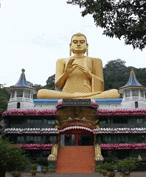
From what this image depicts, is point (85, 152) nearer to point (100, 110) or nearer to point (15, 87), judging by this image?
point (100, 110)

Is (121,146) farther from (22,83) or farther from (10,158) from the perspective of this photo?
(10,158)

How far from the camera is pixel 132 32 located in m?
9.40

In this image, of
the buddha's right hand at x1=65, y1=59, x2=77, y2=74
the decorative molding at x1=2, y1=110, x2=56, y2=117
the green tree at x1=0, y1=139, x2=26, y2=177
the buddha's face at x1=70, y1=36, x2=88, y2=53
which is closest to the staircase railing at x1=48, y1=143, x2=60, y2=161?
the decorative molding at x1=2, y1=110, x2=56, y2=117

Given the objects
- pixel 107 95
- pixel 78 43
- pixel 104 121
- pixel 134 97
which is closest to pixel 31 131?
pixel 104 121

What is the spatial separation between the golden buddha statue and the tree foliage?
54.2 ft

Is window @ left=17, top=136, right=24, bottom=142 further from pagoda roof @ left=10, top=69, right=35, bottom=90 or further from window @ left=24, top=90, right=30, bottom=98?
pagoda roof @ left=10, top=69, right=35, bottom=90

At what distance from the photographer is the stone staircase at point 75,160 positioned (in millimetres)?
20219

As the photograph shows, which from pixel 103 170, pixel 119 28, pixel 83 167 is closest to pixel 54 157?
pixel 83 167

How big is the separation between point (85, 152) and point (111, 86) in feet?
110

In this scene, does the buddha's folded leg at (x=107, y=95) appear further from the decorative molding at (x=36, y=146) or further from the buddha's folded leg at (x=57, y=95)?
the decorative molding at (x=36, y=146)

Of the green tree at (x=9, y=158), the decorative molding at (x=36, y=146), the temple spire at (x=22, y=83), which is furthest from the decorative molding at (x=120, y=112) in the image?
the green tree at (x=9, y=158)

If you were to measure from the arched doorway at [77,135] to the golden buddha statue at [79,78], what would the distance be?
346cm

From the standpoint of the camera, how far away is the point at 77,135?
2494cm

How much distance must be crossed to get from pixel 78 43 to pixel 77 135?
34.2 ft
